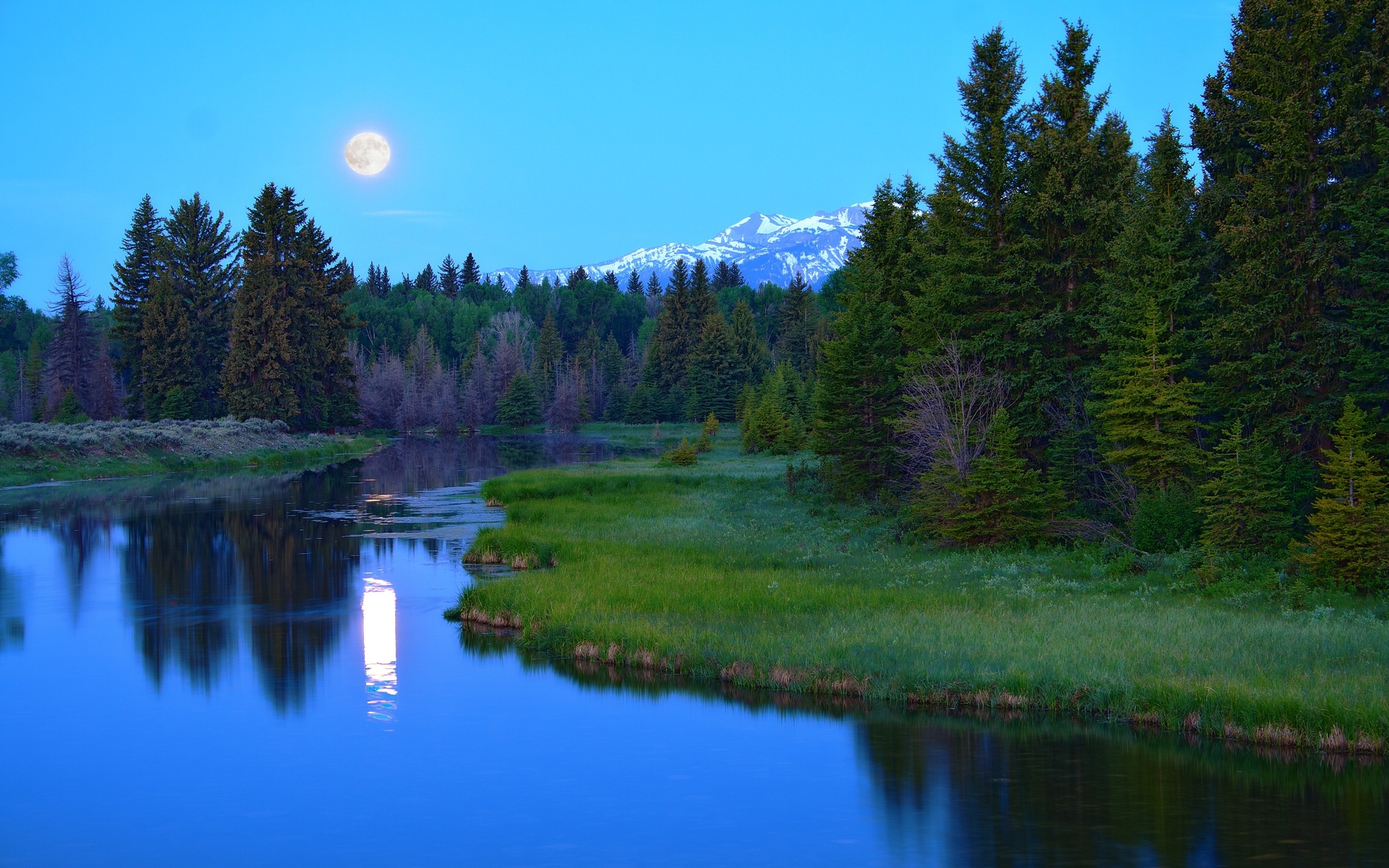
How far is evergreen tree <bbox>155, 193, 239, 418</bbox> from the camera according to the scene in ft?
274

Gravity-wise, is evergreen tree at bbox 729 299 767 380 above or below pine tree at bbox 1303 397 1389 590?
above

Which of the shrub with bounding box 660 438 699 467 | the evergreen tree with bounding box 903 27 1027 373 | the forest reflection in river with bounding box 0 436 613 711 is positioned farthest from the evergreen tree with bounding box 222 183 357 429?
the evergreen tree with bounding box 903 27 1027 373

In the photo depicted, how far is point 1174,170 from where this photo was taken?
34875 millimetres

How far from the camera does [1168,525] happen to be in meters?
25.9

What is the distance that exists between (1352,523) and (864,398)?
22002mm

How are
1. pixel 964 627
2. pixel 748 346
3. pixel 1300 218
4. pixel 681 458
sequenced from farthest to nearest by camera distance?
pixel 748 346 → pixel 681 458 → pixel 1300 218 → pixel 964 627

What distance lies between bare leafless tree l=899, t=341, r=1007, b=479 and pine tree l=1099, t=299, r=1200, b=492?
381 centimetres

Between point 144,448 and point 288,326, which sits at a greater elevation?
point 288,326

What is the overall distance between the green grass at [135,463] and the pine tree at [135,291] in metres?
18.7

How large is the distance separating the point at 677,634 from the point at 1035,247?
19435 millimetres

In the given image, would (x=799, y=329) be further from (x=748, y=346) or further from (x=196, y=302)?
(x=196, y=302)

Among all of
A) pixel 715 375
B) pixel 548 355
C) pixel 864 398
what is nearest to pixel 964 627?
pixel 864 398

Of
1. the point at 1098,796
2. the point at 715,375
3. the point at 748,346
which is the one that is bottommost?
the point at 1098,796

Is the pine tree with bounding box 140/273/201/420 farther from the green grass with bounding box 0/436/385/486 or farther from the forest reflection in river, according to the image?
the forest reflection in river
